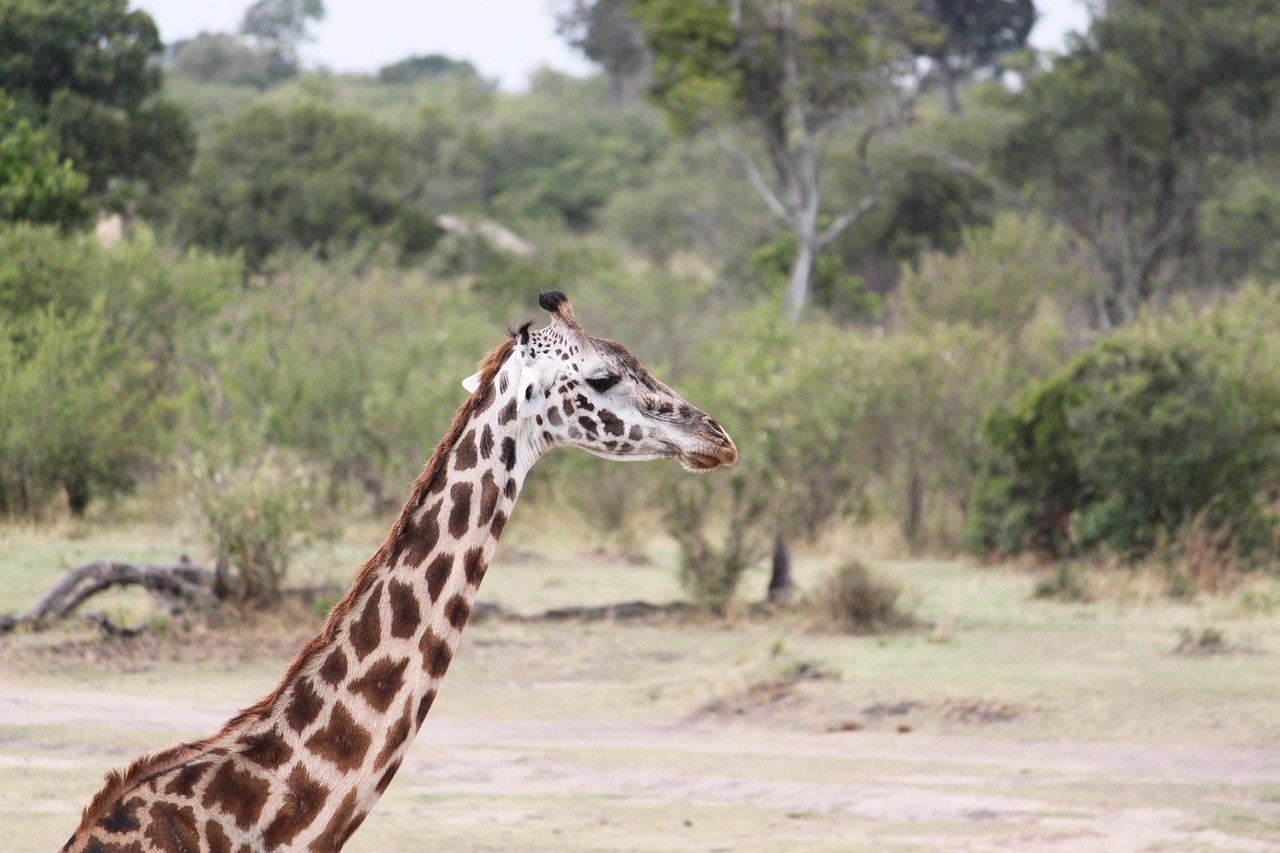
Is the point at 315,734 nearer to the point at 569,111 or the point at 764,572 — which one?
the point at 764,572

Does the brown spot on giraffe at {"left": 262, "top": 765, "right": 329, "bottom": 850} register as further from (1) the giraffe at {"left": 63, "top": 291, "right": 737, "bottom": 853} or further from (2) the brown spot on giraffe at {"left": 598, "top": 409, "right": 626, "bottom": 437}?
(2) the brown spot on giraffe at {"left": 598, "top": 409, "right": 626, "bottom": 437}

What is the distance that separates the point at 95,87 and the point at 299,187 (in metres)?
7.70

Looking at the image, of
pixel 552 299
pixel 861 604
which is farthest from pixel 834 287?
pixel 552 299

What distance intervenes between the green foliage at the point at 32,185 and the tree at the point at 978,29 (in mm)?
37529

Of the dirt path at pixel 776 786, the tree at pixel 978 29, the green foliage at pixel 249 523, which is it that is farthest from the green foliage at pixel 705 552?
the tree at pixel 978 29

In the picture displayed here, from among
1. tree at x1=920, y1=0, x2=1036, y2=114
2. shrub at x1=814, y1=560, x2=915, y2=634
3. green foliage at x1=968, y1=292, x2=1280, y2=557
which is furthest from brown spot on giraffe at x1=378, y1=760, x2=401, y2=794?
tree at x1=920, y1=0, x2=1036, y2=114

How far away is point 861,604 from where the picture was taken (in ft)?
46.7

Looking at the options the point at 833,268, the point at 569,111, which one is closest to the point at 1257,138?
the point at 833,268

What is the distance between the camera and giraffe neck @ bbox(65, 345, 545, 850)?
3.97 meters

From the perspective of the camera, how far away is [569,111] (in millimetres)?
65875

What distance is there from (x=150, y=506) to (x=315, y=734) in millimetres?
15293

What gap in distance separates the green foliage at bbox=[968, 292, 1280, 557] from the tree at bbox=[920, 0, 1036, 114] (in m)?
37.6

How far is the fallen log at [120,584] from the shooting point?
1230cm

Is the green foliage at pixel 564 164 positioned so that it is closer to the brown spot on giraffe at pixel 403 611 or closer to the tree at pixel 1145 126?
the tree at pixel 1145 126
